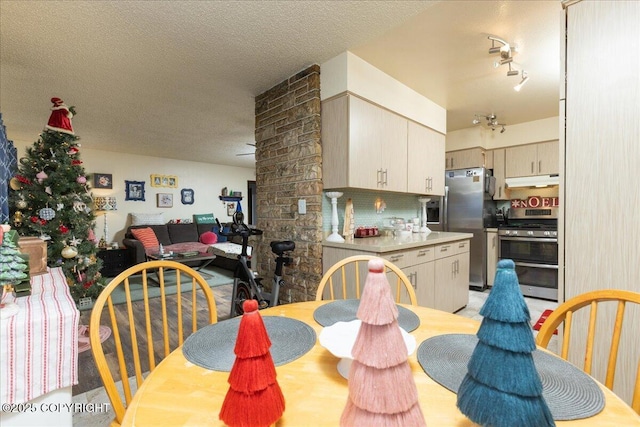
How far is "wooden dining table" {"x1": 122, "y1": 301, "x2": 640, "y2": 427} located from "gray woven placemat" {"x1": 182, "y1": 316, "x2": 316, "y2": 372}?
0.08ft

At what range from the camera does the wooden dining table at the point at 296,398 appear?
58cm

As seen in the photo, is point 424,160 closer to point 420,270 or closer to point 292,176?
point 420,270

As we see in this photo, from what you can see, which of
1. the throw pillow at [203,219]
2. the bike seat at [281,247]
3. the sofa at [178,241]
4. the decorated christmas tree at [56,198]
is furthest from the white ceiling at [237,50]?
the throw pillow at [203,219]

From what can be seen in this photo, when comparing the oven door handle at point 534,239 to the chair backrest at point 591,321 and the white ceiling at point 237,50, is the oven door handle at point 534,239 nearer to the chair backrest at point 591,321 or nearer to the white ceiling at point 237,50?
the white ceiling at point 237,50

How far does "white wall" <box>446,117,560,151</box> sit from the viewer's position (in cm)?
404

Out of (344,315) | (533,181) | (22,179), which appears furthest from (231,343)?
(533,181)

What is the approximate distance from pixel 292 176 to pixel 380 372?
2336 mm

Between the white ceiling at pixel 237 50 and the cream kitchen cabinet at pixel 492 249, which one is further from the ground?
the white ceiling at pixel 237 50

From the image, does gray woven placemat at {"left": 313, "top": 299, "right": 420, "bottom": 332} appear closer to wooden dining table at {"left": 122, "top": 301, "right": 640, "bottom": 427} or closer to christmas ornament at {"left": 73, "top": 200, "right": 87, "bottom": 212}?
wooden dining table at {"left": 122, "top": 301, "right": 640, "bottom": 427}

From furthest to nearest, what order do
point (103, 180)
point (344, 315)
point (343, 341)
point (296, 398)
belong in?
point (103, 180) → point (344, 315) → point (343, 341) → point (296, 398)

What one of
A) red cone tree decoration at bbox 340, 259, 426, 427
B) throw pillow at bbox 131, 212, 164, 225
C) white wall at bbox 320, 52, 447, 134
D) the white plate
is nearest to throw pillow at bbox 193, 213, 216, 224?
throw pillow at bbox 131, 212, 164, 225

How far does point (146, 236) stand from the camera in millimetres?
5301

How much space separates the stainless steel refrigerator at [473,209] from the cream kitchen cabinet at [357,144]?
194 cm

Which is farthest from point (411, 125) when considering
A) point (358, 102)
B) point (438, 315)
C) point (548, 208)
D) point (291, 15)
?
point (548, 208)
